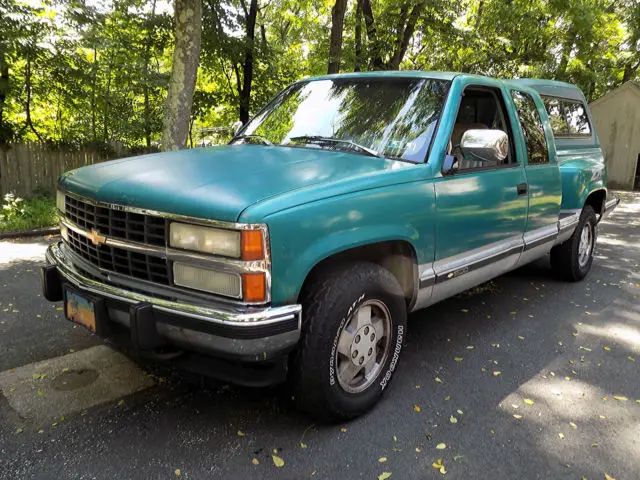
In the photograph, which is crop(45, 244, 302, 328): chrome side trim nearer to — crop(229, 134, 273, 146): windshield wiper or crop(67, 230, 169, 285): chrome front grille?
crop(67, 230, 169, 285): chrome front grille

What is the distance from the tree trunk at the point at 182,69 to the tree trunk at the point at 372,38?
719 centimetres

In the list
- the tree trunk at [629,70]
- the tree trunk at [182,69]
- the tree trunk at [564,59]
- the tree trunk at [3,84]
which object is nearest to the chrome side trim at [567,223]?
the tree trunk at [182,69]

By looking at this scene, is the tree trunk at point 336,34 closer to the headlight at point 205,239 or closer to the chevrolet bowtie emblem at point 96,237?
the chevrolet bowtie emblem at point 96,237

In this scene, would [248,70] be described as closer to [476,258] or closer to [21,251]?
[21,251]

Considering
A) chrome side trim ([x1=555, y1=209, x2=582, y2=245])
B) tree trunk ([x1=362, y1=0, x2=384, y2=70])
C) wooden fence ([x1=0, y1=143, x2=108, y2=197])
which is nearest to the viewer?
chrome side trim ([x1=555, y1=209, x2=582, y2=245])

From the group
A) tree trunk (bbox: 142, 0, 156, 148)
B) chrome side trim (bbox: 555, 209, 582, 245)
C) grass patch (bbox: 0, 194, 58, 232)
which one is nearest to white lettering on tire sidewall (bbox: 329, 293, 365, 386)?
chrome side trim (bbox: 555, 209, 582, 245)

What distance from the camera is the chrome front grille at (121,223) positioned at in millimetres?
2416

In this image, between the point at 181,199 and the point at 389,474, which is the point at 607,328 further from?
the point at 181,199

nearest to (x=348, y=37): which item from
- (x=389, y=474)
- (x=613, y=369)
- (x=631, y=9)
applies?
(x=631, y=9)

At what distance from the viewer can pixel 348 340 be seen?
2.75 meters

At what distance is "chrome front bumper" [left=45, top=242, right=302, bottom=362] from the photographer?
2227 mm

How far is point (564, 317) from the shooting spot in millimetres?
4617

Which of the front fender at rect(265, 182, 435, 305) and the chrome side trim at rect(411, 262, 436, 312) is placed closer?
the front fender at rect(265, 182, 435, 305)

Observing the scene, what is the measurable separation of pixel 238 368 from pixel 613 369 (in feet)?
9.09
